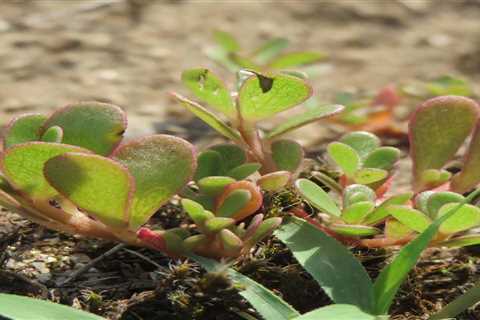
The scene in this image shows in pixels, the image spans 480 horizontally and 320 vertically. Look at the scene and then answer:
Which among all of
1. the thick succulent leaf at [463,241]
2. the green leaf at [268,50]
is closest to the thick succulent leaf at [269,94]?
the thick succulent leaf at [463,241]

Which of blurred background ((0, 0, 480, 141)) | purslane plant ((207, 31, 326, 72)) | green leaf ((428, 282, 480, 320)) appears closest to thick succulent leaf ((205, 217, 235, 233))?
green leaf ((428, 282, 480, 320))

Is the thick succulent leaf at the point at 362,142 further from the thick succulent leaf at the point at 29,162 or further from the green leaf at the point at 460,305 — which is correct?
the thick succulent leaf at the point at 29,162

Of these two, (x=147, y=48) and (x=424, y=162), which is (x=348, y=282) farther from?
(x=147, y=48)

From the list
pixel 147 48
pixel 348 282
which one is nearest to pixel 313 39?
pixel 147 48

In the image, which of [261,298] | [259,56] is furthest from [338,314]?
[259,56]

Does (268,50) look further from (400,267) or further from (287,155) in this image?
(400,267)

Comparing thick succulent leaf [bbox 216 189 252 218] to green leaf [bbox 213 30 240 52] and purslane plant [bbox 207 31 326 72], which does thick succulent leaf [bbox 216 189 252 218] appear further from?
green leaf [bbox 213 30 240 52]
